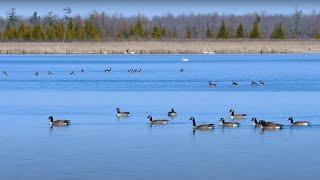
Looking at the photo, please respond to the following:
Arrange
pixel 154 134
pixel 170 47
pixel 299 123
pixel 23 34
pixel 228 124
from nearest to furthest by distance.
A: pixel 154 134, pixel 299 123, pixel 228 124, pixel 170 47, pixel 23 34

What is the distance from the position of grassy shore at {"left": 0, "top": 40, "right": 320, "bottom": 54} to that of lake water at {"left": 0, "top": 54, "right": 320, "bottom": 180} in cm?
2157

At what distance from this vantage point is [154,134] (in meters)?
15.5

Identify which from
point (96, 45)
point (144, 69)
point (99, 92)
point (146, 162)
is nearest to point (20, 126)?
point (146, 162)

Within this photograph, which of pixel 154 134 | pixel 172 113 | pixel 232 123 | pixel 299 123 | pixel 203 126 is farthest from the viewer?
pixel 172 113

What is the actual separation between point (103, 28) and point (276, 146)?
9191cm

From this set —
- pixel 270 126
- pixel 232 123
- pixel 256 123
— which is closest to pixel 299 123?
pixel 270 126

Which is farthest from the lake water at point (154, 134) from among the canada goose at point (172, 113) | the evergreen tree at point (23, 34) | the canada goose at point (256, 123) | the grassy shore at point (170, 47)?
the evergreen tree at point (23, 34)

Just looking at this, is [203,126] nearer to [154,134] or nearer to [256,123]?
[154,134]

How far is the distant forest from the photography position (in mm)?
75125

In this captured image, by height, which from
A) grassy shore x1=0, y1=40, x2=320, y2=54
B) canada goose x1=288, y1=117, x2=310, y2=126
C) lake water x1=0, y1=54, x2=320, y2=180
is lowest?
lake water x1=0, y1=54, x2=320, y2=180

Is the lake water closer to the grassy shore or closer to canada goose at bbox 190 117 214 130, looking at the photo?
canada goose at bbox 190 117 214 130

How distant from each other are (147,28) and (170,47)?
46.9 m

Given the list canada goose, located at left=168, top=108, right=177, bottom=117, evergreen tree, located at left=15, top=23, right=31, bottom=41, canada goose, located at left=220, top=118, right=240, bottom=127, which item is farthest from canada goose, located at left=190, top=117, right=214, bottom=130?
evergreen tree, located at left=15, top=23, right=31, bottom=41

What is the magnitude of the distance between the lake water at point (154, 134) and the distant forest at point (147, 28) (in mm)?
37367
